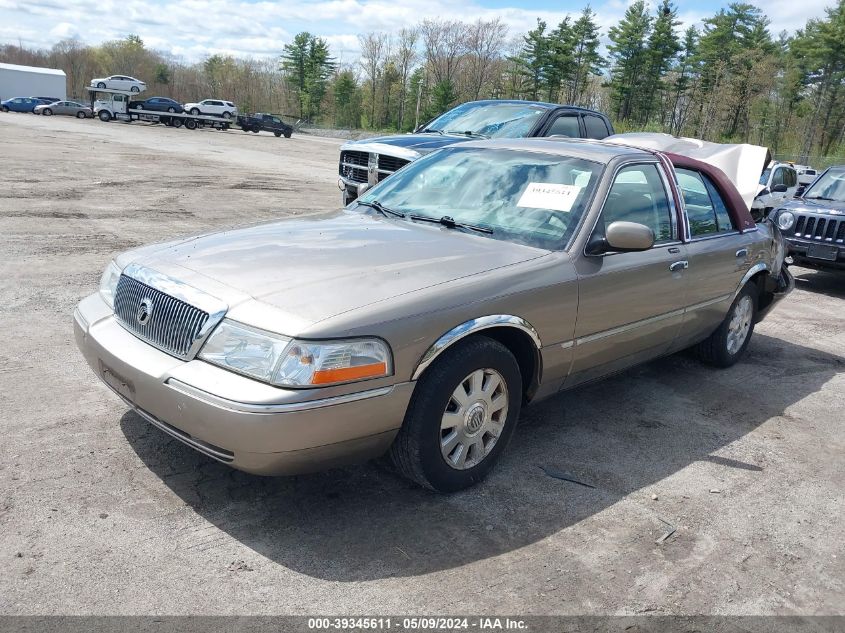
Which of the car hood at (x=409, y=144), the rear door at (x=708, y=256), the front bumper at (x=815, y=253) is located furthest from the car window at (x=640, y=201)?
the front bumper at (x=815, y=253)

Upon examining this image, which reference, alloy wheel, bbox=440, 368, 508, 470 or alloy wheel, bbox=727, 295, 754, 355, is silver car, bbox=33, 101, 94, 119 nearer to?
alloy wheel, bbox=727, 295, 754, 355

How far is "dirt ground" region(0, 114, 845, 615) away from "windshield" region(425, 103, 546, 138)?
5.26m

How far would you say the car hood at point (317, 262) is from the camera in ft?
9.69

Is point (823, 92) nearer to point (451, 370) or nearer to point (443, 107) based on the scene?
point (443, 107)

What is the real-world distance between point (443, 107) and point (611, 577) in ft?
246

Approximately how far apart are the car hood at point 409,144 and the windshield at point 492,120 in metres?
0.35

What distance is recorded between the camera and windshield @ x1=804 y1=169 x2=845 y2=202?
1005 cm

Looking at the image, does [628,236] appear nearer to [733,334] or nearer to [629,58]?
[733,334]

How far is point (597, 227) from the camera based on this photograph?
399 cm

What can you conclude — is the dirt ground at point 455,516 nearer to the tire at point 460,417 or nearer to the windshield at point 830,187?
the tire at point 460,417

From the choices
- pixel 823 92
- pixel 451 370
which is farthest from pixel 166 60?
pixel 451 370

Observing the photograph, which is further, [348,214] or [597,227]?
[348,214]

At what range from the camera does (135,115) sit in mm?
51125

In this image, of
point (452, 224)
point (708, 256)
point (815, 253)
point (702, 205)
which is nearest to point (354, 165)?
point (702, 205)
